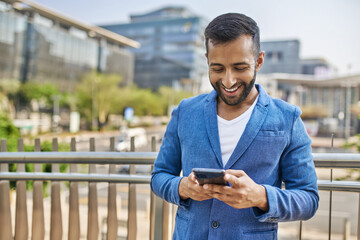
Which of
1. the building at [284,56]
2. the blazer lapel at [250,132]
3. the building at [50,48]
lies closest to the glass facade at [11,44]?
the building at [50,48]

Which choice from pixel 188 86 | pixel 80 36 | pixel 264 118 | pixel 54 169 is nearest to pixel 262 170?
pixel 264 118

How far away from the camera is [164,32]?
79.4m

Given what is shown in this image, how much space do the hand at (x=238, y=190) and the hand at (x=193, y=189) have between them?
0.03 meters

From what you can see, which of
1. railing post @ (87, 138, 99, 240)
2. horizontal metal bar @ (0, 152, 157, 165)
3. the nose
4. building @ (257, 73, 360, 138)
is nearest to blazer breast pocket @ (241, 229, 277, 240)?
the nose

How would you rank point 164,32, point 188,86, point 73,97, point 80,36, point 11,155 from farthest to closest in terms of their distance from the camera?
point 164,32, point 188,86, point 80,36, point 73,97, point 11,155

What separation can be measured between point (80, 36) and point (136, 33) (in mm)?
Result: 28722

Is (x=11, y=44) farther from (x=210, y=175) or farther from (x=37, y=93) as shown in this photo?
(x=210, y=175)

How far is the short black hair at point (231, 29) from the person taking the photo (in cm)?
116

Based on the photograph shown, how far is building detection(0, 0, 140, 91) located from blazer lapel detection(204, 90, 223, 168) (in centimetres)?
4723

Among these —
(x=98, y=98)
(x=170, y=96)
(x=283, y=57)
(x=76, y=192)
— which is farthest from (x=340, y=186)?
(x=283, y=57)

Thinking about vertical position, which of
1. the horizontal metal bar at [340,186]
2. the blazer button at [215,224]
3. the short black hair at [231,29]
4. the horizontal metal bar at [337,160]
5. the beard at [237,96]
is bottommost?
the blazer button at [215,224]

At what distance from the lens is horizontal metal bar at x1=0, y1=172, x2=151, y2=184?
6.65 feet

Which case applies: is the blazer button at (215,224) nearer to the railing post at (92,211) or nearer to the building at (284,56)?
the railing post at (92,211)

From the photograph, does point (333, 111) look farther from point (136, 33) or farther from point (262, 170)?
point (262, 170)
